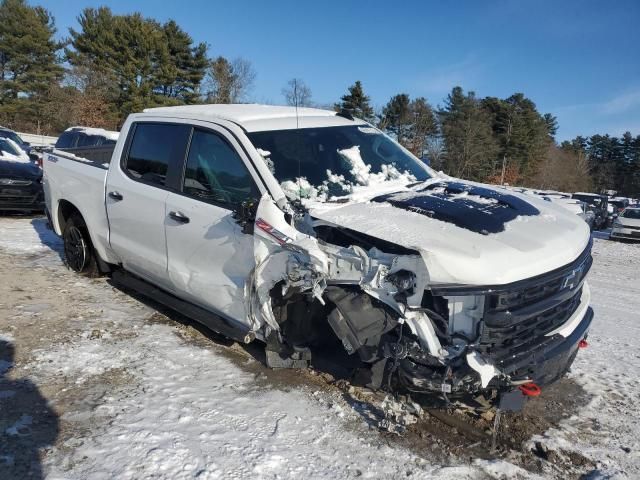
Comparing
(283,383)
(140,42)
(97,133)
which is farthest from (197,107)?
(140,42)

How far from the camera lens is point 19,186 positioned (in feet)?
34.3

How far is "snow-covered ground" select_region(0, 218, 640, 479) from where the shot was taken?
9.39 ft

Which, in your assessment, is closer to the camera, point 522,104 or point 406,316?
point 406,316

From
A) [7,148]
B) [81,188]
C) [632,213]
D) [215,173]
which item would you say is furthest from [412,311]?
[632,213]

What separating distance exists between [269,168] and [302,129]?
751 mm

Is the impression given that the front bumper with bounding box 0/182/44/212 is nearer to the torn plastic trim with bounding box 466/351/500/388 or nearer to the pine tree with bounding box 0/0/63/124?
the torn plastic trim with bounding box 466/351/500/388

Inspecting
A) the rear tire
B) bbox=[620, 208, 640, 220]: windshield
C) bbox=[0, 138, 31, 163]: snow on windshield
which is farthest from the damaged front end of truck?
bbox=[620, 208, 640, 220]: windshield

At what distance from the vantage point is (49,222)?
22.0ft

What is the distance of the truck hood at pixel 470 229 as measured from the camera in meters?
2.79

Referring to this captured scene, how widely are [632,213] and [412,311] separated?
66.4 ft

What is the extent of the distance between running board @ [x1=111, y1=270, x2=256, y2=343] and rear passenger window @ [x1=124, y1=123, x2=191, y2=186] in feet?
3.37

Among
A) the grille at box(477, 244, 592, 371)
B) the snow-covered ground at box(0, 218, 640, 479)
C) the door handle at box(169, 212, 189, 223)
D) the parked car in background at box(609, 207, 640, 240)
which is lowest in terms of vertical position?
the parked car in background at box(609, 207, 640, 240)

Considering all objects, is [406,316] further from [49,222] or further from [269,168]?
[49,222]

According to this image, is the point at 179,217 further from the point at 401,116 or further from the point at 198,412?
the point at 401,116
